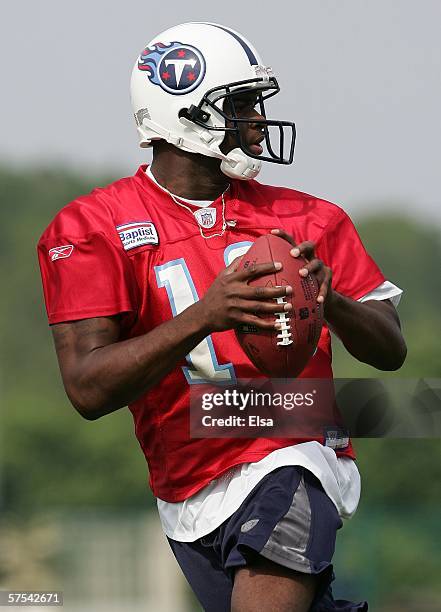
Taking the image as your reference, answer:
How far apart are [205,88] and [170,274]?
2.15 feet

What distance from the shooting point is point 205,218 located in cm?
429

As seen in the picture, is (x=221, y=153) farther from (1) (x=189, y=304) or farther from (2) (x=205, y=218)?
(1) (x=189, y=304)

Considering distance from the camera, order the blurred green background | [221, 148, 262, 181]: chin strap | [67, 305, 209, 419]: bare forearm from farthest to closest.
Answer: the blurred green background < [221, 148, 262, 181]: chin strap < [67, 305, 209, 419]: bare forearm

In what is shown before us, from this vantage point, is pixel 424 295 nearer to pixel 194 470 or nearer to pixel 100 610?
pixel 100 610

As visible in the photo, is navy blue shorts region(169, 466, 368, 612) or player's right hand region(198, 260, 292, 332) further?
navy blue shorts region(169, 466, 368, 612)

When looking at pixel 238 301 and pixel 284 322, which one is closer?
pixel 238 301

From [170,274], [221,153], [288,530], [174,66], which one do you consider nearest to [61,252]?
[170,274]

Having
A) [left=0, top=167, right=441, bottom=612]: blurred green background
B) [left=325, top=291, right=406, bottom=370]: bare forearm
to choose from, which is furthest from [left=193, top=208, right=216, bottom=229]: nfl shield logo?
[left=0, top=167, right=441, bottom=612]: blurred green background

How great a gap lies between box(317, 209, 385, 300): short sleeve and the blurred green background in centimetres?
743

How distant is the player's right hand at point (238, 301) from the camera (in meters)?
3.62

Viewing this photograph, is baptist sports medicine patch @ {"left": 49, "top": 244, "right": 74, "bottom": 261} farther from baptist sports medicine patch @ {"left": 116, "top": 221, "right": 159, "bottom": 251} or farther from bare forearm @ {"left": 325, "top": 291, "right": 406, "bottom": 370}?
bare forearm @ {"left": 325, "top": 291, "right": 406, "bottom": 370}

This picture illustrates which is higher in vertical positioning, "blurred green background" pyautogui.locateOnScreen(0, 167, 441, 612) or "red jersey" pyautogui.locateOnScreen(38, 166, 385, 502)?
"red jersey" pyautogui.locateOnScreen(38, 166, 385, 502)

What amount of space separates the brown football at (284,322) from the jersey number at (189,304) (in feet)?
0.97

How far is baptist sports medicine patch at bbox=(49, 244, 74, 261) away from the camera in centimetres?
417
